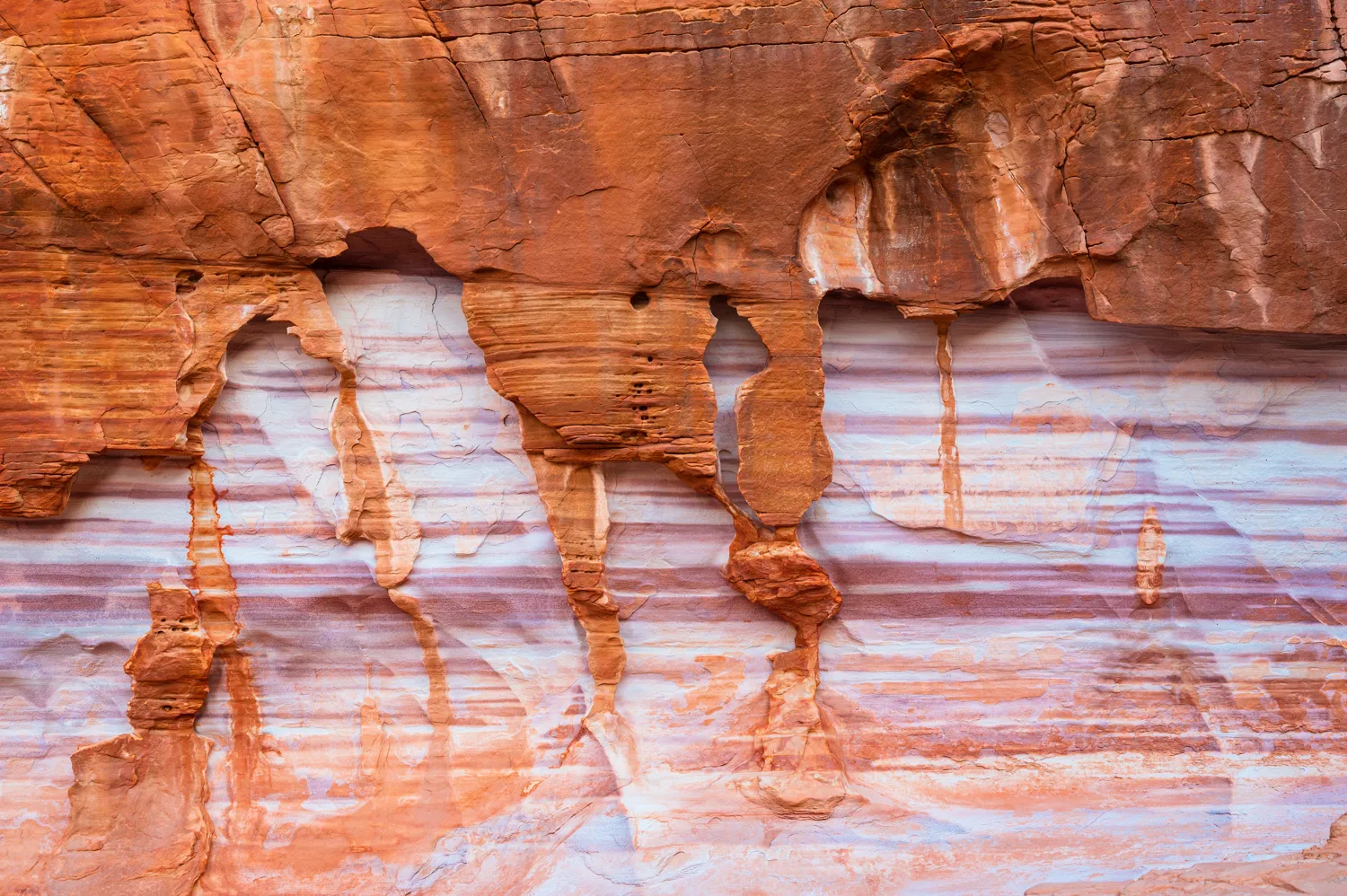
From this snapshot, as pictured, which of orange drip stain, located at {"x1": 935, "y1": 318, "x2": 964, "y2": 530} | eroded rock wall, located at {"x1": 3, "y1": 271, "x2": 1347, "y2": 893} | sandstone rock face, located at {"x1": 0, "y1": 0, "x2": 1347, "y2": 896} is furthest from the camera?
orange drip stain, located at {"x1": 935, "y1": 318, "x2": 964, "y2": 530}

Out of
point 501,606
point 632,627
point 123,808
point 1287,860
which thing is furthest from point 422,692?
point 1287,860

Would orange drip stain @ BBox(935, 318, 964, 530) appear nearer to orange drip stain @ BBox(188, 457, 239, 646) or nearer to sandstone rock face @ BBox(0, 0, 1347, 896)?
sandstone rock face @ BBox(0, 0, 1347, 896)

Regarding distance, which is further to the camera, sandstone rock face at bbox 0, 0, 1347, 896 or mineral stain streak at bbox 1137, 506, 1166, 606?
mineral stain streak at bbox 1137, 506, 1166, 606

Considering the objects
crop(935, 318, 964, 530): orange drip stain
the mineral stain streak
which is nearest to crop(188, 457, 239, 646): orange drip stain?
crop(935, 318, 964, 530): orange drip stain

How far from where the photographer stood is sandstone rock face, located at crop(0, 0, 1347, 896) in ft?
11.4

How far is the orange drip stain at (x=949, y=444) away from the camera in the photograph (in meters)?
3.98

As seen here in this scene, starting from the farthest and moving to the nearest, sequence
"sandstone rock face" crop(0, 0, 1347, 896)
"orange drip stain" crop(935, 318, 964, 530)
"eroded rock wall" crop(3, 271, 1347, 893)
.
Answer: "orange drip stain" crop(935, 318, 964, 530) → "eroded rock wall" crop(3, 271, 1347, 893) → "sandstone rock face" crop(0, 0, 1347, 896)

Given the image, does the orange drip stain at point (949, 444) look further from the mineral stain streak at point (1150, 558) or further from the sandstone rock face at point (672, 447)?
the mineral stain streak at point (1150, 558)

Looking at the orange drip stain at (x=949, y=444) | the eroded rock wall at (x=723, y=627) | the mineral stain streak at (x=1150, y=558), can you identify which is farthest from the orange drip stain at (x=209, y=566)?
the mineral stain streak at (x=1150, y=558)

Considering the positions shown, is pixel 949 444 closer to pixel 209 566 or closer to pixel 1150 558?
pixel 1150 558

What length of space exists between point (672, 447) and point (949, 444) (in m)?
1.28

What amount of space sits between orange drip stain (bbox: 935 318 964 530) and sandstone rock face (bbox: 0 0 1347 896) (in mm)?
26

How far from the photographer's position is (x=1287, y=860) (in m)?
3.67

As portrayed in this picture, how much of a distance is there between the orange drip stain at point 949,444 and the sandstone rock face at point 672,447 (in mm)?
26
